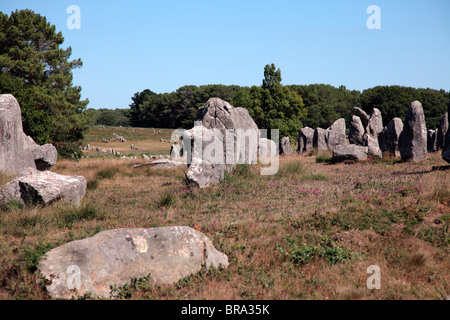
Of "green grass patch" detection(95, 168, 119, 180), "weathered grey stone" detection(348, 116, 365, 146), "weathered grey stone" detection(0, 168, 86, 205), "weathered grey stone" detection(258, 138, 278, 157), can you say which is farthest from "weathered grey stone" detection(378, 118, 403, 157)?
"weathered grey stone" detection(0, 168, 86, 205)

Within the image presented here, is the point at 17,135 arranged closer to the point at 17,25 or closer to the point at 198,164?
the point at 198,164

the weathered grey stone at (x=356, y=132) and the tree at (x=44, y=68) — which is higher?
the tree at (x=44, y=68)

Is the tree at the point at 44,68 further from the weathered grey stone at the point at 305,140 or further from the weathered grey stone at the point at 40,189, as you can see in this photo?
the weathered grey stone at the point at 305,140

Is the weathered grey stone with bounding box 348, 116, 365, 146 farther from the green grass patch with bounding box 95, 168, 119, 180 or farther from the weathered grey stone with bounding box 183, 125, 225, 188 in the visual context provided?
the green grass patch with bounding box 95, 168, 119, 180

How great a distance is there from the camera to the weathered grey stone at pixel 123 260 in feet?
18.1

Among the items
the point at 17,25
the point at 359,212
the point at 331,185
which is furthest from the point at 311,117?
the point at 359,212

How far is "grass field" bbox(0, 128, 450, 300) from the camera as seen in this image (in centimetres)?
593

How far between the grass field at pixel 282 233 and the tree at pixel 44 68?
54.3 ft

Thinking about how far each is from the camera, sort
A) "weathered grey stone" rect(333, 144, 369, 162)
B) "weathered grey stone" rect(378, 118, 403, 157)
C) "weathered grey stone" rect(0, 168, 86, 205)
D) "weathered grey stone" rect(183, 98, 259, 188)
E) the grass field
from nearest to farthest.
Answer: the grass field < "weathered grey stone" rect(0, 168, 86, 205) < "weathered grey stone" rect(183, 98, 259, 188) < "weathered grey stone" rect(333, 144, 369, 162) < "weathered grey stone" rect(378, 118, 403, 157)

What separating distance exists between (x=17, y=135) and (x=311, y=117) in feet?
212

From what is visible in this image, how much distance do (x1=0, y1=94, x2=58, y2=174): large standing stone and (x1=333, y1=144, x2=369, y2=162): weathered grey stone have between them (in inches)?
625

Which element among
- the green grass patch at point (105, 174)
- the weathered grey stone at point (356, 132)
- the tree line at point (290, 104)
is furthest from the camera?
the tree line at point (290, 104)

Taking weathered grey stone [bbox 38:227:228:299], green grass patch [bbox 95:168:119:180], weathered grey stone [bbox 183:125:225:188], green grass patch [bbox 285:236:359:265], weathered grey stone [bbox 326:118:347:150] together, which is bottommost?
green grass patch [bbox 285:236:359:265]

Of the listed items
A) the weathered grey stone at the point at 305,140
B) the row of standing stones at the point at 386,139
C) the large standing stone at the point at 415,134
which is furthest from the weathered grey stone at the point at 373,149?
the weathered grey stone at the point at 305,140
